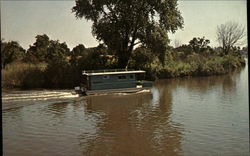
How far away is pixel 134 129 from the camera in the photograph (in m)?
7.66

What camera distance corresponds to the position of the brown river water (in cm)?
608

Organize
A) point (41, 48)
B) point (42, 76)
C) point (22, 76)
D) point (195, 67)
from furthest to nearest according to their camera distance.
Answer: point (195, 67) < point (41, 48) < point (42, 76) < point (22, 76)

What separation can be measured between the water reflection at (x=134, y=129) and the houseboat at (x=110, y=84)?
2.05 m

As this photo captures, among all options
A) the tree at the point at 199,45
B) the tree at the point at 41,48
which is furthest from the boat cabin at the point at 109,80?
the tree at the point at 199,45

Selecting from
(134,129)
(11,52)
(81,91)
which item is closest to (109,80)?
(81,91)

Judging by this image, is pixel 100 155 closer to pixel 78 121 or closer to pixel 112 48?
pixel 78 121

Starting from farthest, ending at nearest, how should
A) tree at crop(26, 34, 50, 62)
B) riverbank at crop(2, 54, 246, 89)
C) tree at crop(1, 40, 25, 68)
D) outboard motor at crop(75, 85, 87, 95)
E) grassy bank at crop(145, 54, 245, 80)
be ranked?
grassy bank at crop(145, 54, 245, 80) → tree at crop(26, 34, 50, 62) → riverbank at crop(2, 54, 246, 89) → tree at crop(1, 40, 25, 68) → outboard motor at crop(75, 85, 87, 95)

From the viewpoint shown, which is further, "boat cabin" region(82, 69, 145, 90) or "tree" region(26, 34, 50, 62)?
"tree" region(26, 34, 50, 62)

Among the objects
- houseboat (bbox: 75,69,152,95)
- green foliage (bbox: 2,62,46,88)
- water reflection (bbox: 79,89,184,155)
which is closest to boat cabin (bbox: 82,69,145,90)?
houseboat (bbox: 75,69,152,95)

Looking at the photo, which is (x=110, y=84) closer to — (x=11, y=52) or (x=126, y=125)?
(x=11, y=52)

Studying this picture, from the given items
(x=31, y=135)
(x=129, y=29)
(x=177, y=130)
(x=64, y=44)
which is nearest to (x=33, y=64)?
(x=64, y=44)

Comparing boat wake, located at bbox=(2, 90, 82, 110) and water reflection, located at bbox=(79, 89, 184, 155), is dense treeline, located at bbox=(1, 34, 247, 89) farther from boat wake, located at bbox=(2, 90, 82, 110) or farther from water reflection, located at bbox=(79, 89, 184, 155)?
water reflection, located at bbox=(79, 89, 184, 155)

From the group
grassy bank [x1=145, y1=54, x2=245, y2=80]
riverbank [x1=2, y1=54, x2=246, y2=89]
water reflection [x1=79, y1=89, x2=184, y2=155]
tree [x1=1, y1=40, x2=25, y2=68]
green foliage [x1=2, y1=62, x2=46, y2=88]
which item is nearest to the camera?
water reflection [x1=79, y1=89, x2=184, y2=155]

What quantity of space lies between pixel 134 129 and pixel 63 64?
10356mm
